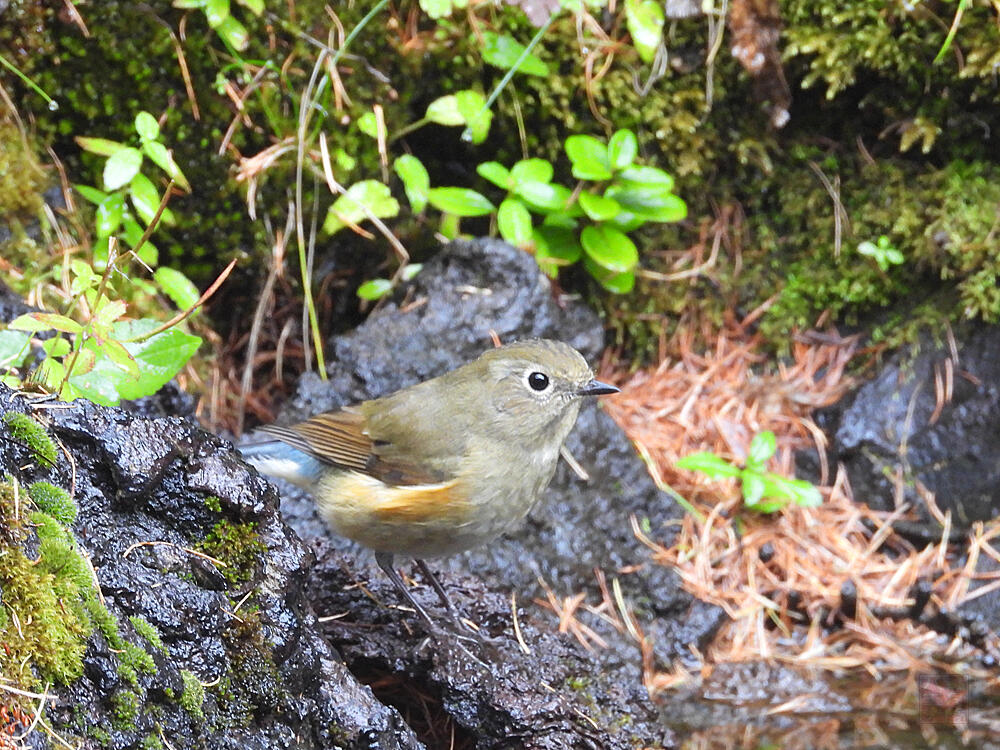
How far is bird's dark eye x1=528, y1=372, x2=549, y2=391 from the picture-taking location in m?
4.39

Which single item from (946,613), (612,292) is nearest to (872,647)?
(946,613)

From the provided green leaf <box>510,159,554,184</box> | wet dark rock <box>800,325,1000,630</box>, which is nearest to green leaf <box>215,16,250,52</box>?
green leaf <box>510,159,554,184</box>

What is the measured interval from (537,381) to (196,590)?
6.46 ft

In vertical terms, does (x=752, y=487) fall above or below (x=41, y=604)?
below

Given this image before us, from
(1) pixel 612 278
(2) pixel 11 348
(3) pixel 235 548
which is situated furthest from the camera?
(1) pixel 612 278

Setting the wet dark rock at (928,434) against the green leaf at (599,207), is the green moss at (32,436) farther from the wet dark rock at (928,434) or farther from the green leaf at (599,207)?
the wet dark rock at (928,434)

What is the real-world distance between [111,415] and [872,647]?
13.5ft

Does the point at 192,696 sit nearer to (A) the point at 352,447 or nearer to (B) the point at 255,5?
(A) the point at 352,447

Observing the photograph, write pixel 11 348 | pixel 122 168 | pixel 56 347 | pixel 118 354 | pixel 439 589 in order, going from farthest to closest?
pixel 122 168 → pixel 439 589 → pixel 11 348 → pixel 56 347 → pixel 118 354

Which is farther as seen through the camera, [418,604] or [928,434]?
[928,434]

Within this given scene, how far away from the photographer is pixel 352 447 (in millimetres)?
4492

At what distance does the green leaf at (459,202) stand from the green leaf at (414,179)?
9 cm

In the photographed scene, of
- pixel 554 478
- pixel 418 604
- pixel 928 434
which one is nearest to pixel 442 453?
pixel 418 604

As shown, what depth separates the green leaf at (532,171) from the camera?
5.62 meters
